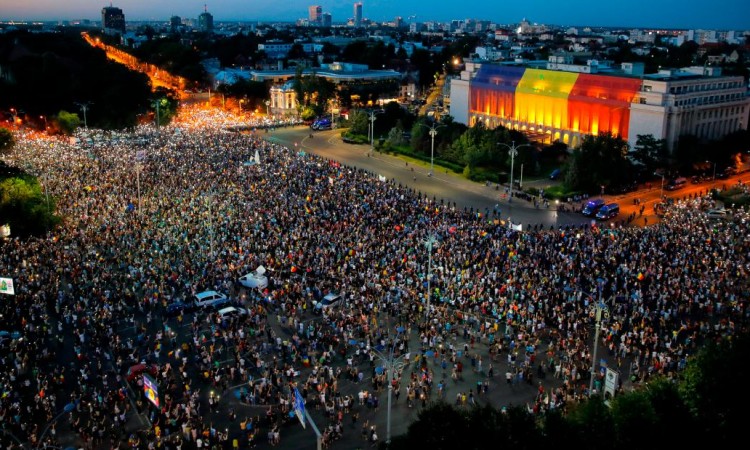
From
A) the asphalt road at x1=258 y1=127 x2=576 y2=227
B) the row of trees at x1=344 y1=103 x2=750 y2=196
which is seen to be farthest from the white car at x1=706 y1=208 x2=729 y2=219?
the row of trees at x1=344 y1=103 x2=750 y2=196

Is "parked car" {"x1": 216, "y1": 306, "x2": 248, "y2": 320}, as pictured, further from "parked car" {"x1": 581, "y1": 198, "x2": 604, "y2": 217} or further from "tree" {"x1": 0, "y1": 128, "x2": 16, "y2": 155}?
"tree" {"x1": 0, "y1": 128, "x2": 16, "y2": 155}

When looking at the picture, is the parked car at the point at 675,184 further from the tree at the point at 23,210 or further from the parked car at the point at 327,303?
the tree at the point at 23,210

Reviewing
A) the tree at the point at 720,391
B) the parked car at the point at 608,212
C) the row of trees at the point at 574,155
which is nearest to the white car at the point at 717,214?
the parked car at the point at 608,212

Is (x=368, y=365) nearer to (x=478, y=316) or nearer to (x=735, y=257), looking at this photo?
(x=478, y=316)

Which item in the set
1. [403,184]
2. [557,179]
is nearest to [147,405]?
[403,184]

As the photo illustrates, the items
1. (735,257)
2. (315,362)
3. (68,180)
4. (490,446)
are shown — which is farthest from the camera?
(68,180)

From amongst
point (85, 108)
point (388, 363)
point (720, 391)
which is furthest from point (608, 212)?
point (85, 108)
